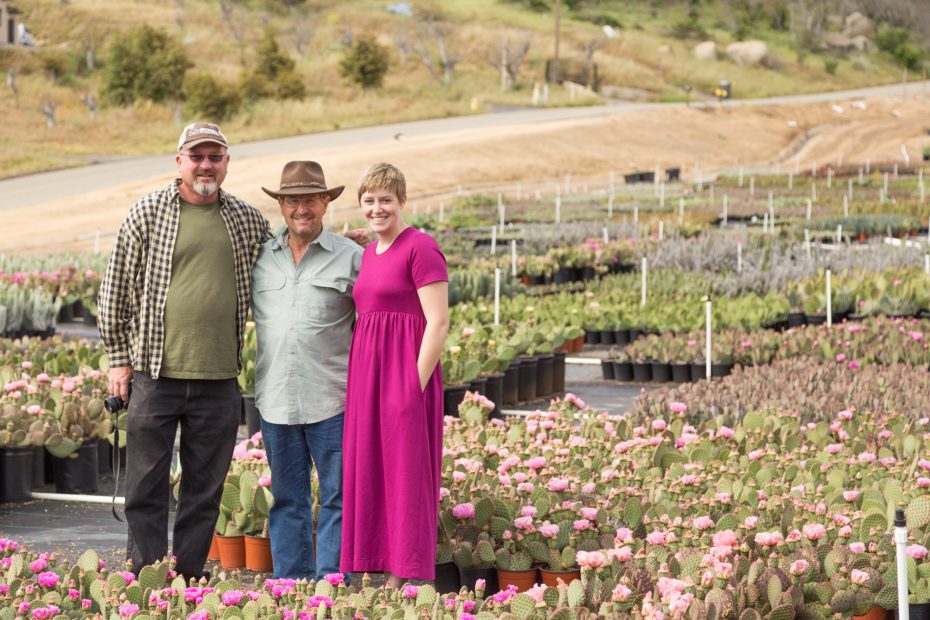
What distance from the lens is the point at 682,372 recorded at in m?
11.6

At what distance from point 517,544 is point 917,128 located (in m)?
51.6

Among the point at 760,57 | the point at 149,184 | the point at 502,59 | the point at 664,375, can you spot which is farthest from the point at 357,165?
the point at 760,57

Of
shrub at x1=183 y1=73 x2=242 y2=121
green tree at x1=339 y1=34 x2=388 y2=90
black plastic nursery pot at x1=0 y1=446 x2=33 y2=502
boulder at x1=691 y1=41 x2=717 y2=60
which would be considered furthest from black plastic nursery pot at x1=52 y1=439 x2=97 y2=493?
boulder at x1=691 y1=41 x2=717 y2=60

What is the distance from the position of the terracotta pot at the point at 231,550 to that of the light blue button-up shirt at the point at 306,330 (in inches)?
40.9

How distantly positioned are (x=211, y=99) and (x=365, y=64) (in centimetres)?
1032

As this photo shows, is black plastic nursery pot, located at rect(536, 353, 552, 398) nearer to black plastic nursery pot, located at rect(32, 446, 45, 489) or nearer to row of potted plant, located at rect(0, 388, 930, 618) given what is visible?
row of potted plant, located at rect(0, 388, 930, 618)

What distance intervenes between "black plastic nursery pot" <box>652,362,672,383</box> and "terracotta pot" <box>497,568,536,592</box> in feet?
21.1

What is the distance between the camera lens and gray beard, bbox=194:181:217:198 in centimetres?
513

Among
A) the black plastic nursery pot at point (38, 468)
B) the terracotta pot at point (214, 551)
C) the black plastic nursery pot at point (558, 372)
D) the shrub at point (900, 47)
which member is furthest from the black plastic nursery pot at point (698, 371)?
the shrub at point (900, 47)

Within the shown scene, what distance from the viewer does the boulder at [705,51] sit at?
76.3 m

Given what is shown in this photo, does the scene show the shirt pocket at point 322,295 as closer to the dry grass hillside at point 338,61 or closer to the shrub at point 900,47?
the dry grass hillside at point 338,61

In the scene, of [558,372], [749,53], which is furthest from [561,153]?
[749,53]

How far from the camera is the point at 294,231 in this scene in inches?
Result: 206

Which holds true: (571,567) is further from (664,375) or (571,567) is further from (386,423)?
(664,375)
